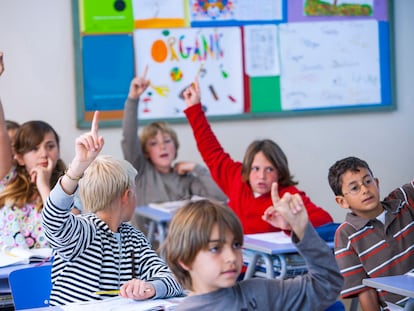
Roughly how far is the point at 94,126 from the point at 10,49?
3402 millimetres

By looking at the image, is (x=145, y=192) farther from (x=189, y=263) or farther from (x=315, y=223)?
(x=189, y=263)

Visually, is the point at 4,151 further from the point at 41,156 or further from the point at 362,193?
the point at 362,193

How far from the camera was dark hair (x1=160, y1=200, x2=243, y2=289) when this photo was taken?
1.94m

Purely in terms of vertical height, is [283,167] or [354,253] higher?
[283,167]

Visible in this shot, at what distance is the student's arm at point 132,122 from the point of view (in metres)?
5.39

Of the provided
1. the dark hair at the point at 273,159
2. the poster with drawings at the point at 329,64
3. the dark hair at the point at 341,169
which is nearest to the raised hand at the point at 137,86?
the dark hair at the point at 273,159

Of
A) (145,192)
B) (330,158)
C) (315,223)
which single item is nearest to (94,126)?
(315,223)

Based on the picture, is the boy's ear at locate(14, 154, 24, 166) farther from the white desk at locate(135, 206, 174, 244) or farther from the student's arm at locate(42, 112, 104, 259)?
the student's arm at locate(42, 112, 104, 259)

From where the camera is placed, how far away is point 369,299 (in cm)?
313

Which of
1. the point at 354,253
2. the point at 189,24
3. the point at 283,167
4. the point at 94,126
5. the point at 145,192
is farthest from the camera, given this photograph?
the point at 189,24

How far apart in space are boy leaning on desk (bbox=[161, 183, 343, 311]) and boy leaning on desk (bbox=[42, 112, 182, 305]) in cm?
49

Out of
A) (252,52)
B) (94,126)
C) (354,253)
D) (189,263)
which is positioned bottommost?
(354,253)

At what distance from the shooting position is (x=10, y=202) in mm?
3820

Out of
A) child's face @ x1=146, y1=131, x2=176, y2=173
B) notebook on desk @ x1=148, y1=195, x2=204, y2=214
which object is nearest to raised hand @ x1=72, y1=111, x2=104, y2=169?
notebook on desk @ x1=148, y1=195, x2=204, y2=214
